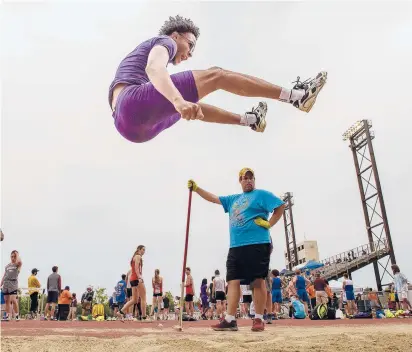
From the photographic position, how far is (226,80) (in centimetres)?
416

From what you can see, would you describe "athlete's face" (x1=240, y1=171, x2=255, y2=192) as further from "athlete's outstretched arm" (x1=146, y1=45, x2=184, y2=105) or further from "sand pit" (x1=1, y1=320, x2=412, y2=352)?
"sand pit" (x1=1, y1=320, x2=412, y2=352)

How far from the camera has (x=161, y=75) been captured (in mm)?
3490

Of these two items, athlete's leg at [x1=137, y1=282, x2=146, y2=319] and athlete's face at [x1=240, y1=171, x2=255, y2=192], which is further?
athlete's leg at [x1=137, y1=282, x2=146, y2=319]

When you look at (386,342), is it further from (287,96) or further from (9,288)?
(9,288)

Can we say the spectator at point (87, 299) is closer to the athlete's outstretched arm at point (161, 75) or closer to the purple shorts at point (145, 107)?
the purple shorts at point (145, 107)

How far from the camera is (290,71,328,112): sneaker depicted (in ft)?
14.6

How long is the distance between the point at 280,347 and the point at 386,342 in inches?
33.8

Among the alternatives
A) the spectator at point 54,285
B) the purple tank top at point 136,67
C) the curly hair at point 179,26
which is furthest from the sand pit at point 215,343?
the spectator at point 54,285

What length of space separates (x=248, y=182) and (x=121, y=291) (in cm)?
978

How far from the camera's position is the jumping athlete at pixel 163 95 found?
3.88 meters

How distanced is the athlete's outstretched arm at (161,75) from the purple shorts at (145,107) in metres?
0.27

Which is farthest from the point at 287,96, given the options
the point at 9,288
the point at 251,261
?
the point at 9,288

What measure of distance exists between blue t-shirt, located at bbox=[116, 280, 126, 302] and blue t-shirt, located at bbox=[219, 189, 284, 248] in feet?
31.4

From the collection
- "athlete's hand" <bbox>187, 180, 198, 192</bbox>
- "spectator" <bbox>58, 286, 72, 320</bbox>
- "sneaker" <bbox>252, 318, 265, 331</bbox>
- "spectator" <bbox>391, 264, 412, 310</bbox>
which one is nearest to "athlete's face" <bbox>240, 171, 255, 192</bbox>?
"athlete's hand" <bbox>187, 180, 198, 192</bbox>
